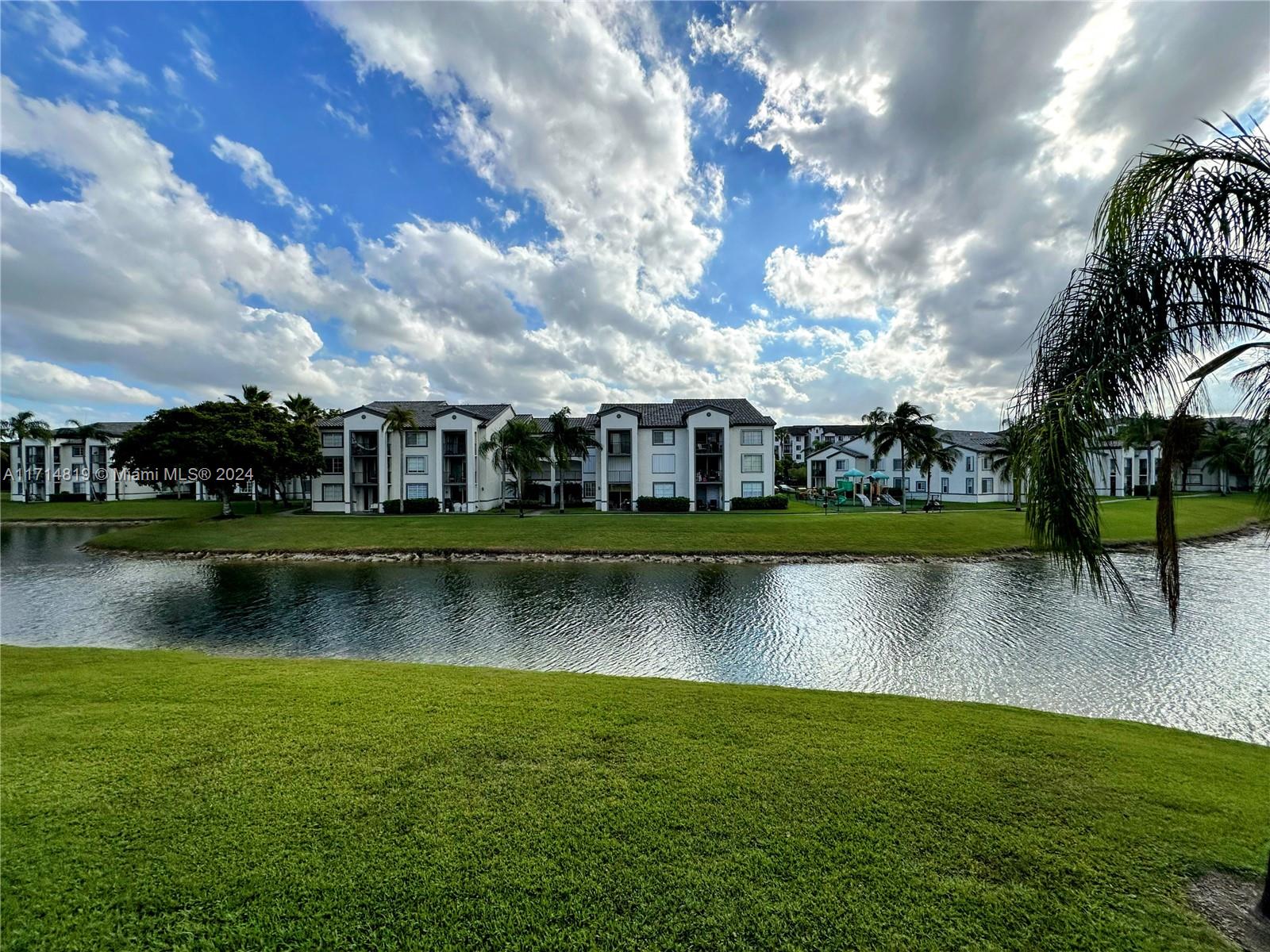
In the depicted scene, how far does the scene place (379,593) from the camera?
20953 millimetres

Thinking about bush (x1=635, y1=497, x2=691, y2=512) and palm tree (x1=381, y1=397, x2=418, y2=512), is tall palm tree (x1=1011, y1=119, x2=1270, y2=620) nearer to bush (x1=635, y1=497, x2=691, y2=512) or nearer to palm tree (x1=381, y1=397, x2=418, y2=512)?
bush (x1=635, y1=497, x2=691, y2=512)

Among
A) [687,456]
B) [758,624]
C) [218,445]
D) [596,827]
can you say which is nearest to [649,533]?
[687,456]

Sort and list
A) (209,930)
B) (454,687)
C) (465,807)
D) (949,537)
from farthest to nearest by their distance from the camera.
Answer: (949,537)
(454,687)
(465,807)
(209,930)

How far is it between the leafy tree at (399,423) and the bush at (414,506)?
1651 mm

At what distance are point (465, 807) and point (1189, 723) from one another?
12.2 metres

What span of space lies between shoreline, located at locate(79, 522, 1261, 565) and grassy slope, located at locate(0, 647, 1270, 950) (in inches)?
821

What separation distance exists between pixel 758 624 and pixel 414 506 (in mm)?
38762

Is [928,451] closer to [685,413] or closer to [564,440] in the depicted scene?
[685,413]

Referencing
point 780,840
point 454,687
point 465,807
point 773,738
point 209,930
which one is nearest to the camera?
point 209,930

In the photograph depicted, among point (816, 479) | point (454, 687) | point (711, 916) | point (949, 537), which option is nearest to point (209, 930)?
point (711, 916)

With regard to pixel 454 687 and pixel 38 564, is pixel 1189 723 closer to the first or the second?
pixel 454 687

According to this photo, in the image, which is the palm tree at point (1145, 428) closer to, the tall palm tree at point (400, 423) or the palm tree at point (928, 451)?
the palm tree at point (928, 451)

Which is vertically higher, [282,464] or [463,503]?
[282,464]

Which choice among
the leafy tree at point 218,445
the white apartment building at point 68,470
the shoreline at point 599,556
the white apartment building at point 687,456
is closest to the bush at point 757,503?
the white apartment building at point 687,456
